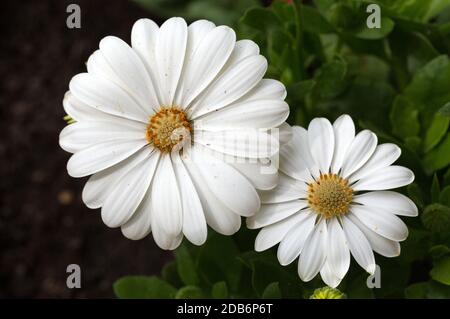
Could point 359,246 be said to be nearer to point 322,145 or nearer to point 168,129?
point 322,145

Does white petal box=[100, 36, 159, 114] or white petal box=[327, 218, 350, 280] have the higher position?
white petal box=[100, 36, 159, 114]

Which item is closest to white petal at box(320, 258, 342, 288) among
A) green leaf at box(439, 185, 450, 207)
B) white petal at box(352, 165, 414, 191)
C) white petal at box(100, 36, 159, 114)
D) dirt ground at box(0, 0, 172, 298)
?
white petal at box(352, 165, 414, 191)

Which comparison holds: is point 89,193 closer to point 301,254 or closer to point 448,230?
point 301,254

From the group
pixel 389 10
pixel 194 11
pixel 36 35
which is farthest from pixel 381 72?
pixel 36 35

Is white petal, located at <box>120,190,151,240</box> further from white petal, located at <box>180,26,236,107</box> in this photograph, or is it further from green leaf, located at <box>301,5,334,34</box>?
green leaf, located at <box>301,5,334,34</box>

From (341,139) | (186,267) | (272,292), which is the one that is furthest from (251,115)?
(186,267)

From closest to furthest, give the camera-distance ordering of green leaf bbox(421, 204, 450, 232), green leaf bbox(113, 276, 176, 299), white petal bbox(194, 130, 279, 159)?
white petal bbox(194, 130, 279, 159), green leaf bbox(421, 204, 450, 232), green leaf bbox(113, 276, 176, 299)
